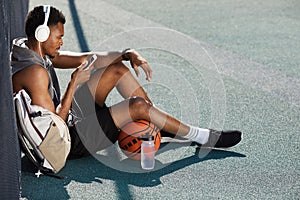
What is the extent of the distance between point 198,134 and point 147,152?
2.01 feet

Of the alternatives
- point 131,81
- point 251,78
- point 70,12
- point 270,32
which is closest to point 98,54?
point 131,81

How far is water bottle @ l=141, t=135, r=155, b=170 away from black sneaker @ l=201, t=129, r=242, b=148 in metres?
0.63

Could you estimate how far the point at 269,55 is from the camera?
31.1 ft

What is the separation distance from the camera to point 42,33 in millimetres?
5523

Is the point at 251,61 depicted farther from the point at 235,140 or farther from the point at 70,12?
the point at 70,12

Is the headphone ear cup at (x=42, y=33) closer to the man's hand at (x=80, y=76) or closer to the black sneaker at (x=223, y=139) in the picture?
the man's hand at (x=80, y=76)

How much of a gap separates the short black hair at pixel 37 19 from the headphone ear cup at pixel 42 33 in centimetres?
6

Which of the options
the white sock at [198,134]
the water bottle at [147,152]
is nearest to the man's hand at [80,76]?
the water bottle at [147,152]

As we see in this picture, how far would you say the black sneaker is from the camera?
6.33 metres

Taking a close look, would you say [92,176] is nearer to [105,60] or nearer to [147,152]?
[147,152]

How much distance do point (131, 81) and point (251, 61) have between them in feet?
10.7

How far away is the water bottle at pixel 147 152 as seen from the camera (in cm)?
592

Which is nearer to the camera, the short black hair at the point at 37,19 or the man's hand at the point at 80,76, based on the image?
the short black hair at the point at 37,19

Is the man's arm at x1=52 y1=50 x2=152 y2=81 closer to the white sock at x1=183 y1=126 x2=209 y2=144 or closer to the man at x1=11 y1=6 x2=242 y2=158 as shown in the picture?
the man at x1=11 y1=6 x2=242 y2=158
